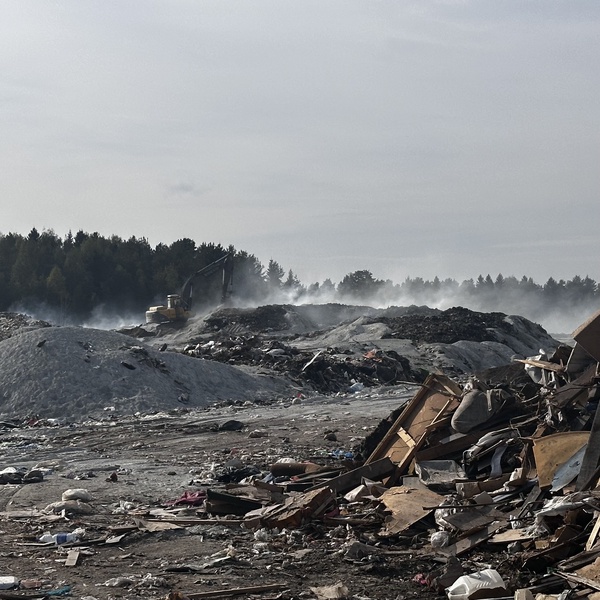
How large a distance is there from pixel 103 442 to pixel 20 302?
49449 millimetres

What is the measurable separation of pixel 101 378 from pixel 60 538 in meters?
14.3

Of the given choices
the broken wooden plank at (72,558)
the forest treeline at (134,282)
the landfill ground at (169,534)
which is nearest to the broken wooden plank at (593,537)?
the landfill ground at (169,534)

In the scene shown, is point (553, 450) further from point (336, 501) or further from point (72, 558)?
point (72, 558)

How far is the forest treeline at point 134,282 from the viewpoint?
6350 cm

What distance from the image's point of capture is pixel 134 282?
67.1 m

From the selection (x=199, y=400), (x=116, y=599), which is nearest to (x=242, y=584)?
(x=116, y=599)

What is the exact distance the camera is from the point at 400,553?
22.6 ft

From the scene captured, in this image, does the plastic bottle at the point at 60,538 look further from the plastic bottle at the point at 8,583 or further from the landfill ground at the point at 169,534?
the plastic bottle at the point at 8,583

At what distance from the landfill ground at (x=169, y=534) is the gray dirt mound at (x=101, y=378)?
13.8 feet

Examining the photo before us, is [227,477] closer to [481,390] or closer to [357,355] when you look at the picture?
[481,390]

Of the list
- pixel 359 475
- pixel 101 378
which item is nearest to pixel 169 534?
pixel 359 475

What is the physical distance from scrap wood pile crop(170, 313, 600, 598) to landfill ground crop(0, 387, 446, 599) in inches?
9.8

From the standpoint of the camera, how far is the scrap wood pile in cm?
605

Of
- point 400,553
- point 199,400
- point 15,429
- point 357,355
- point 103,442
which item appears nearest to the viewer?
point 400,553
